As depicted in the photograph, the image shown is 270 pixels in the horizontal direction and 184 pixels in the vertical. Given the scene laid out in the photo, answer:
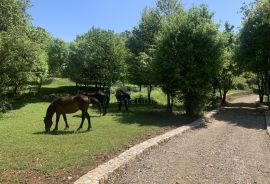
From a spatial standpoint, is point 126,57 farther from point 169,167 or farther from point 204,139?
point 169,167

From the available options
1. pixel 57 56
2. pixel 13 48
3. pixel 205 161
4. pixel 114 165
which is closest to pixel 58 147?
pixel 114 165

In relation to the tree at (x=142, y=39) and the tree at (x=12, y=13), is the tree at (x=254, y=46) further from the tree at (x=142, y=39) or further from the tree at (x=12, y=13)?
the tree at (x=12, y=13)

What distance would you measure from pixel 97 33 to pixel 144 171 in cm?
4660

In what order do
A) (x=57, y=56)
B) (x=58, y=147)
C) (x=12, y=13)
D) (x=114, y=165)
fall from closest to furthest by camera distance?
(x=114, y=165), (x=58, y=147), (x=12, y=13), (x=57, y=56)

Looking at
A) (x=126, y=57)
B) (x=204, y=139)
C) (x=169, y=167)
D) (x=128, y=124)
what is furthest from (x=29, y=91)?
(x=169, y=167)

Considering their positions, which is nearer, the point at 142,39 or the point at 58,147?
the point at 58,147

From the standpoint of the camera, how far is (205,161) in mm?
13906

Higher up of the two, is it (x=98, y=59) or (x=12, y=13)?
(x=12, y=13)

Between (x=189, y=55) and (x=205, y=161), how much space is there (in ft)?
54.8

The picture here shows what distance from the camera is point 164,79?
30.6 m

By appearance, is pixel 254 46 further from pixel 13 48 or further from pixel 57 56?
pixel 57 56

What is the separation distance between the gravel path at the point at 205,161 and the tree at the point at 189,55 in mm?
8754

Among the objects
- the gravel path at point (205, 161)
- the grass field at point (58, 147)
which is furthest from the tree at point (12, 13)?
the gravel path at point (205, 161)

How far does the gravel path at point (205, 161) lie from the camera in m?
11.5
